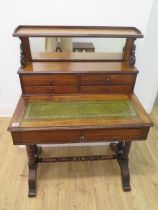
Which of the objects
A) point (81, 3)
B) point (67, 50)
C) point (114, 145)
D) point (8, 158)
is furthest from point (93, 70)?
point (8, 158)

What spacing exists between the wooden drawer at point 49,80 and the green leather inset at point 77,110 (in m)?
0.16

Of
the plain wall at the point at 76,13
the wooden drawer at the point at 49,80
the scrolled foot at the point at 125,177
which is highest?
the plain wall at the point at 76,13

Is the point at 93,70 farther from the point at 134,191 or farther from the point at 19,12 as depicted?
the point at 134,191

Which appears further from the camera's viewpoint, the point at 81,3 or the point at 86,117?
the point at 81,3

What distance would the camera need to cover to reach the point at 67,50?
65.5 inches

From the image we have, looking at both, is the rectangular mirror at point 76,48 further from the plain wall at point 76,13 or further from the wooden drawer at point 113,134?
the wooden drawer at point 113,134

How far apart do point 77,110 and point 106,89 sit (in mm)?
348

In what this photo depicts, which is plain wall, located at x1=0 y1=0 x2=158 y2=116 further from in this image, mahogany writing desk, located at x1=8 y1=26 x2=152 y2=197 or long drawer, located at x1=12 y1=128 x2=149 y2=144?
long drawer, located at x1=12 y1=128 x2=149 y2=144

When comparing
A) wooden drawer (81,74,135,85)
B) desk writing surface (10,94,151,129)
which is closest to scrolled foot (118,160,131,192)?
desk writing surface (10,94,151,129)

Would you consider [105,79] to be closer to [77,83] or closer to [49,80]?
[77,83]

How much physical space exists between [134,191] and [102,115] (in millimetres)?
855

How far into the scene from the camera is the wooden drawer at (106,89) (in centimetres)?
164

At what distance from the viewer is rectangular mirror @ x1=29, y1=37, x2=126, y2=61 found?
160cm

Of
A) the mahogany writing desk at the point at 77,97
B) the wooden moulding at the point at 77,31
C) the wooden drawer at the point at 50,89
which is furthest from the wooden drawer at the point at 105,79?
the wooden moulding at the point at 77,31
